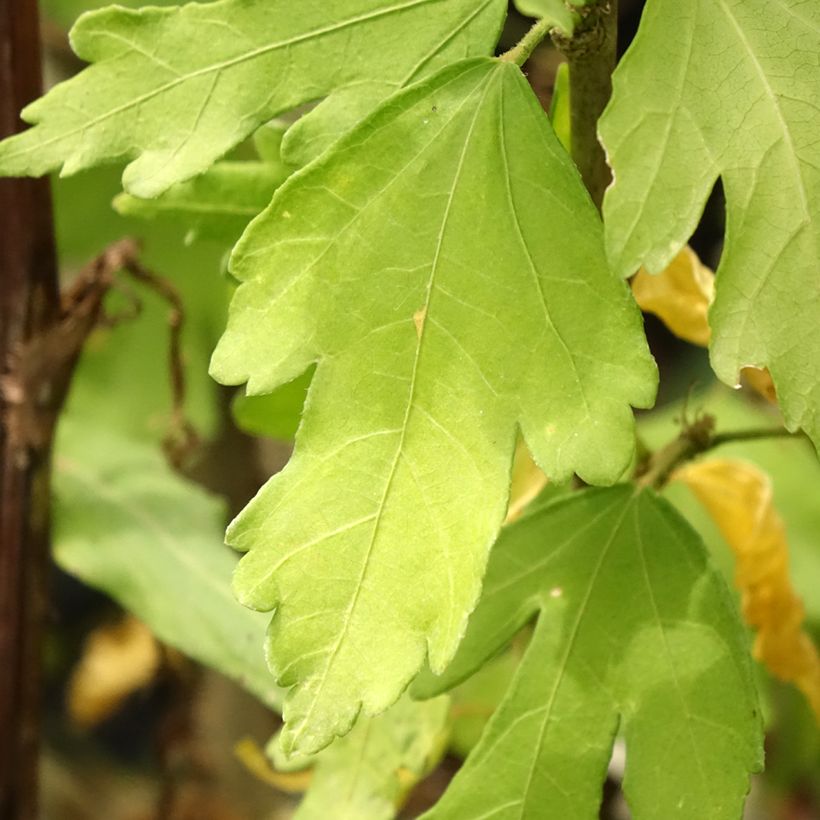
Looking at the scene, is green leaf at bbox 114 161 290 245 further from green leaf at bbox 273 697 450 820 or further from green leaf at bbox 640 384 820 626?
green leaf at bbox 640 384 820 626

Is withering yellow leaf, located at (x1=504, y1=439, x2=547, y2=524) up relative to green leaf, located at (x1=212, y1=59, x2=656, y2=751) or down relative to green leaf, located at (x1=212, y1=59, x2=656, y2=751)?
down

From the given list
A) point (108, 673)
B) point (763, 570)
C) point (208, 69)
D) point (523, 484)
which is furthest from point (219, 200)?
point (108, 673)

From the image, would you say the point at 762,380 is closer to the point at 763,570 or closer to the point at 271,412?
the point at 763,570

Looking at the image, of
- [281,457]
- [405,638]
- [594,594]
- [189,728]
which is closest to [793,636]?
[594,594]

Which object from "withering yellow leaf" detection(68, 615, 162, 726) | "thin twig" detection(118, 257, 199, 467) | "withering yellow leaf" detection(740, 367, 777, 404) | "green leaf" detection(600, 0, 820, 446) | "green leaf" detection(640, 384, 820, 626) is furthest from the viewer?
"withering yellow leaf" detection(68, 615, 162, 726)

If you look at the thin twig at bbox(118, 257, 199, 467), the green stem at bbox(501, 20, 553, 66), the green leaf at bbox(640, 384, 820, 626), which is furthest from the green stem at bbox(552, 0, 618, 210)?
the green leaf at bbox(640, 384, 820, 626)

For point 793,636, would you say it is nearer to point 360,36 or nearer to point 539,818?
point 539,818
